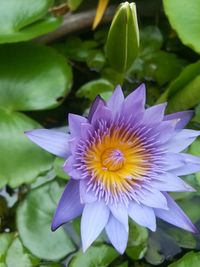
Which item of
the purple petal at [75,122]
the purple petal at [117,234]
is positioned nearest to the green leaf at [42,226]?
the purple petal at [117,234]

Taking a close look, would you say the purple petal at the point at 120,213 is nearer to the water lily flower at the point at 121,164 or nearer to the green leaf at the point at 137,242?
the water lily flower at the point at 121,164

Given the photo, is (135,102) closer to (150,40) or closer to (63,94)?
(63,94)

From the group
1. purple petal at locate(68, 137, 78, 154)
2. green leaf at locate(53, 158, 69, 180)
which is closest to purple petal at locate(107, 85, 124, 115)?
purple petal at locate(68, 137, 78, 154)

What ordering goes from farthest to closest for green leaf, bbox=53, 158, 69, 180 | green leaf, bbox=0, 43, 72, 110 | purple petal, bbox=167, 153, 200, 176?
green leaf, bbox=0, 43, 72, 110 → green leaf, bbox=53, 158, 69, 180 → purple petal, bbox=167, 153, 200, 176

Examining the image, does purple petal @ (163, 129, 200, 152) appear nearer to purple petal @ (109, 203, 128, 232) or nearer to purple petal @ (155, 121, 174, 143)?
purple petal @ (155, 121, 174, 143)

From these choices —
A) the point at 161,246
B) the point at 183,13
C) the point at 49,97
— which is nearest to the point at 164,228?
the point at 161,246

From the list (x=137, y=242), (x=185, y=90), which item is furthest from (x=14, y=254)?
(x=185, y=90)
